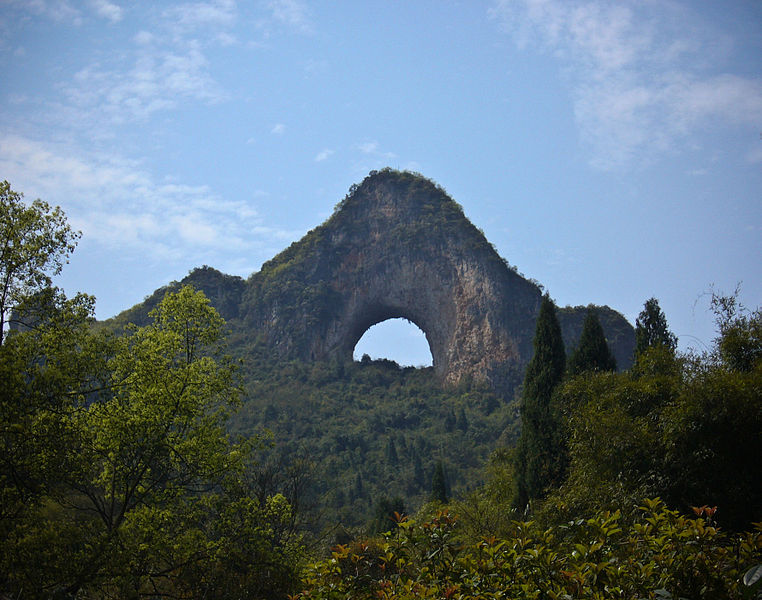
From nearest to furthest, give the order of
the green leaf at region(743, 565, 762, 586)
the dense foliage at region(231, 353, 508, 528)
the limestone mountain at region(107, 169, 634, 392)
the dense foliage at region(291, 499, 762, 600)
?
the green leaf at region(743, 565, 762, 586)
the dense foliage at region(291, 499, 762, 600)
the dense foliage at region(231, 353, 508, 528)
the limestone mountain at region(107, 169, 634, 392)

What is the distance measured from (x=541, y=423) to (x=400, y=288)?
5137 centimetres

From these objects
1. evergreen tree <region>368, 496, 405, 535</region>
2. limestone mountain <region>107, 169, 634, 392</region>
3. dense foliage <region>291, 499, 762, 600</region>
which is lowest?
evergreen tree <region>368, 496, 405, 535</region>

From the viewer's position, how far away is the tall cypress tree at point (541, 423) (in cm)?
2441

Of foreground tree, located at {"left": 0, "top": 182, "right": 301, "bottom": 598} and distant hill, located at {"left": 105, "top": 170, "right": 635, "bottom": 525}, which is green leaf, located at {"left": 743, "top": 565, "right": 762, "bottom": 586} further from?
distant hill, located at {"left": 105, "top": 170, "right": 635, "bottom": 525}

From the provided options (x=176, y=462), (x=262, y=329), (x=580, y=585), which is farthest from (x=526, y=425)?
(x=262, y=329)

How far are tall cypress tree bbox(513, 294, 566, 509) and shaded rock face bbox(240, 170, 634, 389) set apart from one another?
42120mm

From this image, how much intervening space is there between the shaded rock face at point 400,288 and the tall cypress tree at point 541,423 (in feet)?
138

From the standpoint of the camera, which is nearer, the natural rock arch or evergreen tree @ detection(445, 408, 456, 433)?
evergreen tree @ detection(445, 408, 456, 433)

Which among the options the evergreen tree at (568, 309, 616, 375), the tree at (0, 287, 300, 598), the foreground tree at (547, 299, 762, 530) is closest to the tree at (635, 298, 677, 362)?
the evergreen tree at (568, 309, 616, 375)

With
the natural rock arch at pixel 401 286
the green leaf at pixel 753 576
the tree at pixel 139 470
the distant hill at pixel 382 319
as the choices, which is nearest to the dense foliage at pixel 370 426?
the distant hill at pixel 382 319

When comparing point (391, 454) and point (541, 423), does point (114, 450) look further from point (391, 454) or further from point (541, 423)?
point (391, 454)

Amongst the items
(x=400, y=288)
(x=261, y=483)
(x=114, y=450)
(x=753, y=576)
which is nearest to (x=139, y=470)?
(x=114, y=450)

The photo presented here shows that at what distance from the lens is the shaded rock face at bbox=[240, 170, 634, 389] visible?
72625 mm

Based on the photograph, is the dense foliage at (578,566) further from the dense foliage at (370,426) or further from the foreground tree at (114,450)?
the dense foliage at (370,426)
